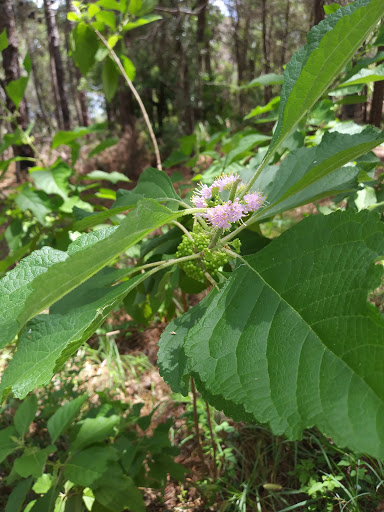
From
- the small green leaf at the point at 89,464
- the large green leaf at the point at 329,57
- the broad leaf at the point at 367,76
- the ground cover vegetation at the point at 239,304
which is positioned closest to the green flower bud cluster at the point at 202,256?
the ground cover vegetation at the point at 239,304

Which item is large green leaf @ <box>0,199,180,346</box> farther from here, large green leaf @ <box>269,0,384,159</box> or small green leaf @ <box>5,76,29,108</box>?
small green leaf @ <box>5,76,29,108</box>

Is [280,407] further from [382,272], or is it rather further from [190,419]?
[190,419]

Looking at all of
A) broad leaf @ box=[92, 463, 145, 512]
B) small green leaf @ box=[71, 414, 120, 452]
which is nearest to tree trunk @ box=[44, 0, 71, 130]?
small green leaf @ box=[71, 414, 120, 452]

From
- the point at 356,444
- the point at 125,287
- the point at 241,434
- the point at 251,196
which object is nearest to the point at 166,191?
the point at 251,196

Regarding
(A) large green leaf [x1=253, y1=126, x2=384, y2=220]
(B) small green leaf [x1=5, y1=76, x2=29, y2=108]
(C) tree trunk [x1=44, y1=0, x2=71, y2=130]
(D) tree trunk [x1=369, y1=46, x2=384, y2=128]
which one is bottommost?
(A) large green leaf [x1=253, y1=126, x2=384, y2=220]

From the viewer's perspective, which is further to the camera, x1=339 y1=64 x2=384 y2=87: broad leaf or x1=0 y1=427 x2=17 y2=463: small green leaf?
x1=0 y1=427 x2=17 y2=463: small green leaf

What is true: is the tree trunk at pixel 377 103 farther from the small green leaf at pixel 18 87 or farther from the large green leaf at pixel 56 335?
the small green leaf at pixel 18 87

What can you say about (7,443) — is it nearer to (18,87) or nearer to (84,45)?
(18,87)
